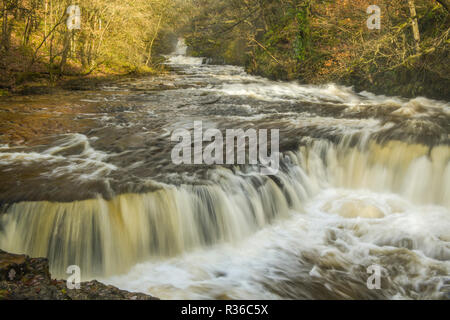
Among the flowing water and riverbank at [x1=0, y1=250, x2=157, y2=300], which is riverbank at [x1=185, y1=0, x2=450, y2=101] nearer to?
the flowing water

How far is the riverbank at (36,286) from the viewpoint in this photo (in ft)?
9.32

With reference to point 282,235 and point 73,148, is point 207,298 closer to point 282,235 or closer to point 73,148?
point 282,235

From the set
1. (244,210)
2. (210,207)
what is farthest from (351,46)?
(210,207)

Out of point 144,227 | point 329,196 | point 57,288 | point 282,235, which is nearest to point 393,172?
point 329,196

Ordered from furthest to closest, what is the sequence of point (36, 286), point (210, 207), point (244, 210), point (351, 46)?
point (351, 46)
point (244, 210)
point (210, 207)
point (36, 286)

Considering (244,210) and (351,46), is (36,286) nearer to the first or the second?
(244,210)

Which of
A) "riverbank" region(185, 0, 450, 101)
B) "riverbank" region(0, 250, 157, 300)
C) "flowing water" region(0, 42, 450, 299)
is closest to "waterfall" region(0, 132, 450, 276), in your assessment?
"flowing water" region(0, 42, 450, 299)

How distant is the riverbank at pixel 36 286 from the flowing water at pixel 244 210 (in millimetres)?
1344

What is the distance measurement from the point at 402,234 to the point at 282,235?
7.02 feet

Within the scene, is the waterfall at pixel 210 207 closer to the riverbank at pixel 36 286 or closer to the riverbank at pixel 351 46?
the riverbank at pixel 36 286

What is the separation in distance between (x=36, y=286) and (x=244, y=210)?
3.94 metres

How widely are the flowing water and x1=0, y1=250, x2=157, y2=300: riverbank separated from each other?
4.41 ft

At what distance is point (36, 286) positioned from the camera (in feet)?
9.82

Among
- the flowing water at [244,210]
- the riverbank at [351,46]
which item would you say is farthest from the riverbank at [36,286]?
the riverbank at [351,46]
